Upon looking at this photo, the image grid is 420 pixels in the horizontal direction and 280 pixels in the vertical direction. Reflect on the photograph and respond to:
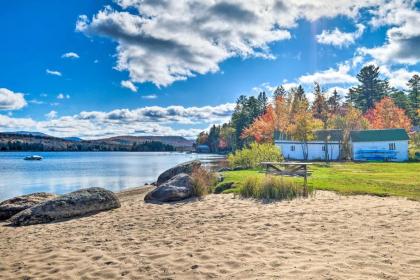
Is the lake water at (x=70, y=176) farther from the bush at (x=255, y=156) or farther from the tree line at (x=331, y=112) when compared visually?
the tree line at (x=331, y=112)

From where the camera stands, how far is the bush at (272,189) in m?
12.9

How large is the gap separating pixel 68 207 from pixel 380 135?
45.8m

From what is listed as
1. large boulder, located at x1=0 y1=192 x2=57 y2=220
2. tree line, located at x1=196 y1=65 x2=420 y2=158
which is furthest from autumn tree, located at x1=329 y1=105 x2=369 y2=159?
large boulder, located at x1=0 y1=192 x2=57 y2=220

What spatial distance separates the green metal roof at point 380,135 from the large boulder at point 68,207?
42.7 metres

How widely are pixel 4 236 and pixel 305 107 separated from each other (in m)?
48.5

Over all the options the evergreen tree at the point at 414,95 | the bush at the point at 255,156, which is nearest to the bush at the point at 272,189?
the bush at the point at 255,156

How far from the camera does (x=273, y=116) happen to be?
63156 mm

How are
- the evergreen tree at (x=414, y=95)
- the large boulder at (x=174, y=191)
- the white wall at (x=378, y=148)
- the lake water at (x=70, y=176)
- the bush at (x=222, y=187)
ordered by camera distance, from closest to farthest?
1. the large boulder at (x=174, y=191)
2. the bush at (x=222, y=187)
3. the lake water at (x=70, y=176)
4. the white wall at (x=378, y=148)
5. the evergreen tree at (x=414, y=95)

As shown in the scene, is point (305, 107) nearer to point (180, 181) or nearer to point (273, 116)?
point (273, 116)

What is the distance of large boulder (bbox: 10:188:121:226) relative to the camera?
37.2 ft

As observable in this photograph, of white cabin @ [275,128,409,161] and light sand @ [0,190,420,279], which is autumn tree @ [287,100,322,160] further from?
light sand @ [0,190,420,279]

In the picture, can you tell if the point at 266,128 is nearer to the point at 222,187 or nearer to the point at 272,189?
the point at 222,187

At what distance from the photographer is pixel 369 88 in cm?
8325


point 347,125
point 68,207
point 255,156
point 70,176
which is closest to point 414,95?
point 347,125
